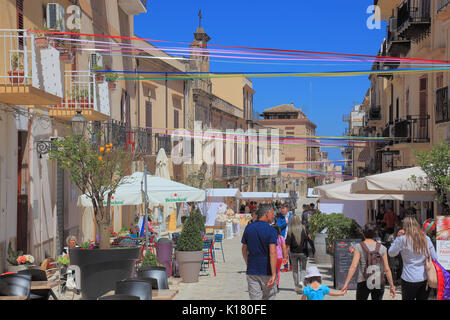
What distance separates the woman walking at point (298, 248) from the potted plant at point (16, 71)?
18.5 feet

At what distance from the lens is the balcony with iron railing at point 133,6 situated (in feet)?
81.5

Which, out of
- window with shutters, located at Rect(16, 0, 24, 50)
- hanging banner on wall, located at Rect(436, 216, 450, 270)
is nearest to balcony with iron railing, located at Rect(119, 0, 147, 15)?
window with shutters, located at Rect(16, 0, 24, 50)

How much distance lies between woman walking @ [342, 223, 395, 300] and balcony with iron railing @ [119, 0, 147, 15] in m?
18.7

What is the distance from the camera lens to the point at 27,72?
39.0 ft

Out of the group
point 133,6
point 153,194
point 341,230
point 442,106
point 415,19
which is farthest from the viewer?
point 133,6

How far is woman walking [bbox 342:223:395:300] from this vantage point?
26.0 feet

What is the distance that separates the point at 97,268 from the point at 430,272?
16.7ft

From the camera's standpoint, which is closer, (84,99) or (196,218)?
(196,218)

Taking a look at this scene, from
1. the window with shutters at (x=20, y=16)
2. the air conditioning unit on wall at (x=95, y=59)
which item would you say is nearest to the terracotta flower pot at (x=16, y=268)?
the window with shutters at (x=20, y=16)

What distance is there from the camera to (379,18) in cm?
3103

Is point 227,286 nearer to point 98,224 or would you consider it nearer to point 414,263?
point 98,224

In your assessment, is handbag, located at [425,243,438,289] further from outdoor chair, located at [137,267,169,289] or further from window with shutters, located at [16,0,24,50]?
window with shutters, located at [16,0,24,50]

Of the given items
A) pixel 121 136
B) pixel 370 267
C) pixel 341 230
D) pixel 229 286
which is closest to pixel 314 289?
pixel 370 267

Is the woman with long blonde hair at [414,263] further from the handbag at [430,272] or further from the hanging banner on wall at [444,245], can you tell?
the hanging banner on wall at [444,245]
